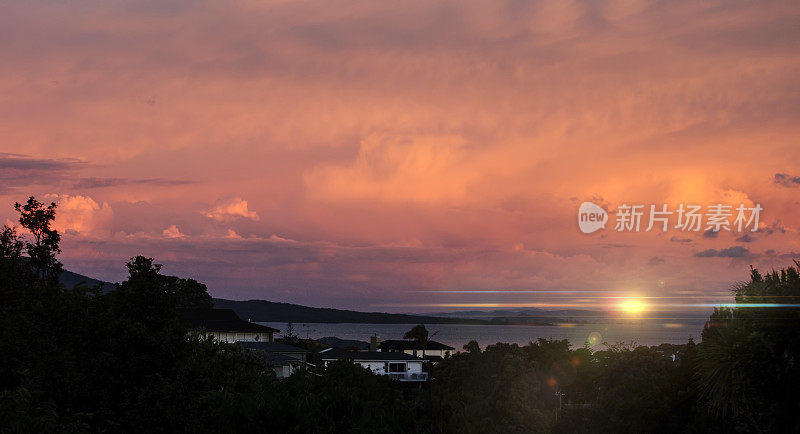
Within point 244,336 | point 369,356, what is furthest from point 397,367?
point 244,336

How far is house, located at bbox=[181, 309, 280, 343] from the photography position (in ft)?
393

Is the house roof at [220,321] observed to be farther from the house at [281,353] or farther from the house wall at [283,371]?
the house wall at [283,371]

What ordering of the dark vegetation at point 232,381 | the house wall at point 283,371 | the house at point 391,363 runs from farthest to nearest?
the house at point 391,363
the house wall at point 283,371
the dark vegetation at point 232,381

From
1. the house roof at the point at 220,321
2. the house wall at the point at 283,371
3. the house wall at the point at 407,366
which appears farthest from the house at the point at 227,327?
the house wall at the point at 283,371

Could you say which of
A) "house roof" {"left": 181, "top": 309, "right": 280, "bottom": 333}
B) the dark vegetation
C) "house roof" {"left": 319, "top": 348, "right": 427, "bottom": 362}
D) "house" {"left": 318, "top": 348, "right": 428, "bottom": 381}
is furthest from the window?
the dark vegetation

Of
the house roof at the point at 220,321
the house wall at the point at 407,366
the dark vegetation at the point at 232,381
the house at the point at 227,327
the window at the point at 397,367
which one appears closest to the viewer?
the dark vegetation at the point at 232,381

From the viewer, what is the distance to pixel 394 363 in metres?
120

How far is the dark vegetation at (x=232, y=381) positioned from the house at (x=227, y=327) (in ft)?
168

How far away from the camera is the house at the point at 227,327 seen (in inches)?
4715

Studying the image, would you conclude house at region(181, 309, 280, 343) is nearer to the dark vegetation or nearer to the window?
the window

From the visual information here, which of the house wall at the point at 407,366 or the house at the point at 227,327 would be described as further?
the house at the point at 227,327

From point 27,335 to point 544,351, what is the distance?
72073 millimetres

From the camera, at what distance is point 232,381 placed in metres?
37.6

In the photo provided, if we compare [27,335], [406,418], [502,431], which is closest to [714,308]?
[406,418]
